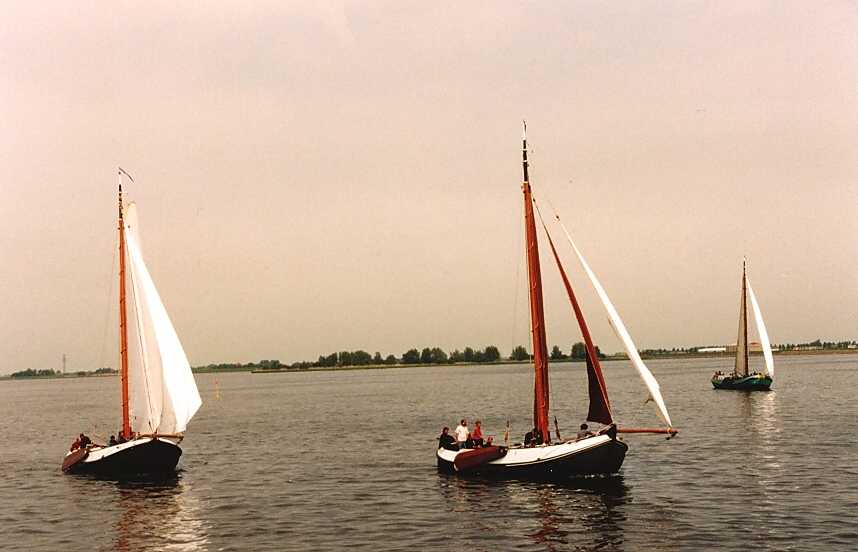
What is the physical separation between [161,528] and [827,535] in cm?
2499

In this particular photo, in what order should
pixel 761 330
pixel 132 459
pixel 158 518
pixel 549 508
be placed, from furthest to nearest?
pixel 761 330 < pixel 132 459 < pixel 158 518 < pixel 549 508

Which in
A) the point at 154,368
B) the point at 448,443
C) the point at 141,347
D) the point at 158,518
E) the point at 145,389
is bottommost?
the point at 158,518

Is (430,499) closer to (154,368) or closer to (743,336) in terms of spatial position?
(154,368)

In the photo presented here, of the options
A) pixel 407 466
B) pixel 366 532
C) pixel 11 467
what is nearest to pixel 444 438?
pixel 407 466

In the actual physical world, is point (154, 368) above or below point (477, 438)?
above

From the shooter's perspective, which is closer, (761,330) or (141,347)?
(141,347)

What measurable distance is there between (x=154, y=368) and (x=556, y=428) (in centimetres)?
2184

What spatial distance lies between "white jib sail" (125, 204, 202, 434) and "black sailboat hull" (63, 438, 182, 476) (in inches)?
40.8

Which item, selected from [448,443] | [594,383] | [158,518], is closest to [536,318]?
[594,383]

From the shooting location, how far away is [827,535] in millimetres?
30875

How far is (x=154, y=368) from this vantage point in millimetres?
48062

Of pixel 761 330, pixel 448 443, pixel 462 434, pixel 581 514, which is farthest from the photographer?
pixel 761 330

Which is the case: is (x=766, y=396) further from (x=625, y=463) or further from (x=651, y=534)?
(x=651, y=534)

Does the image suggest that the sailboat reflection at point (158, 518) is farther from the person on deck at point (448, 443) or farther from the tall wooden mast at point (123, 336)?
the person on deck at point (448, 443)
